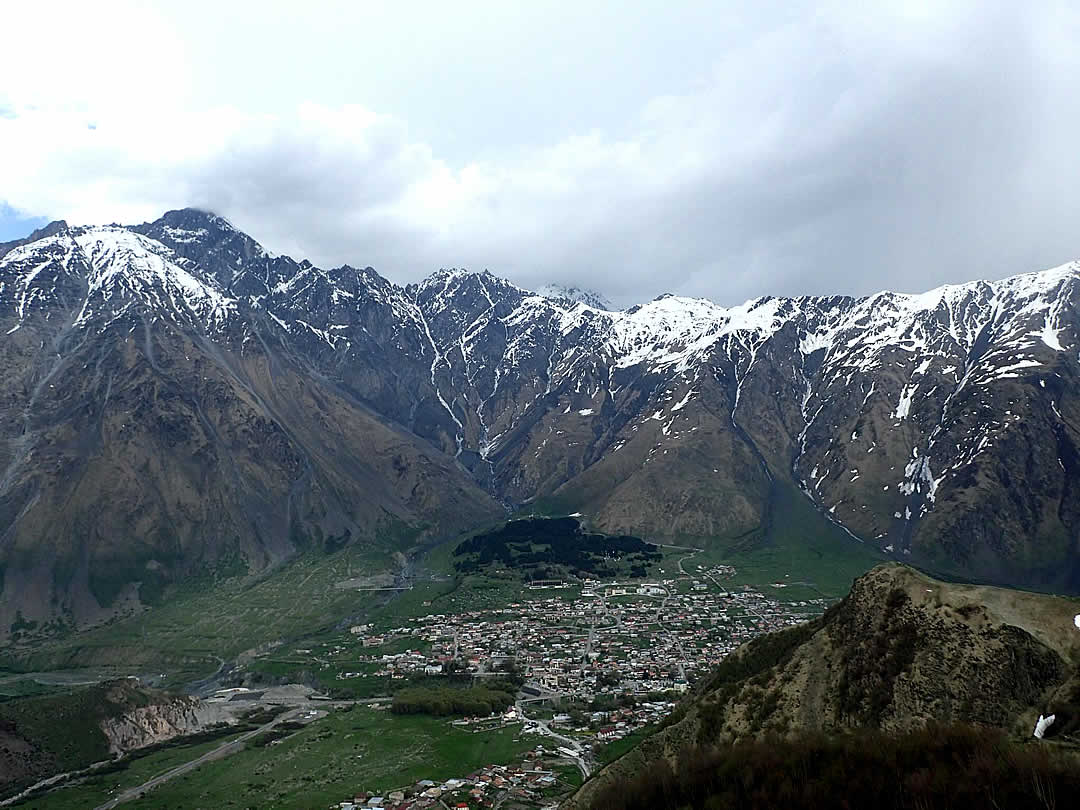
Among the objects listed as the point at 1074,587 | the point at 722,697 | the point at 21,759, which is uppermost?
the point at 722,697

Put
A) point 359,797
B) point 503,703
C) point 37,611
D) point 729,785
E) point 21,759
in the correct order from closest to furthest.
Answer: point 729,785
point 359,797
point 21,759
point 503,703
point 37,611

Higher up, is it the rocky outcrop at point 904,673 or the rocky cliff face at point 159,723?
the rocky outcrop at point 904,673

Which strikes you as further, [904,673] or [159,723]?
[159,723]

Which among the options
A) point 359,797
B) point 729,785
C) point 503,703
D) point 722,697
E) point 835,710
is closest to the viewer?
point 729,785

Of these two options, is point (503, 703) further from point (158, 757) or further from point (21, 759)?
point (21, 759)

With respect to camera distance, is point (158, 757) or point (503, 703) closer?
point (158, 757)

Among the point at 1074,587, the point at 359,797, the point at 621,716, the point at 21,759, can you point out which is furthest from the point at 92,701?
the point at 1074,587

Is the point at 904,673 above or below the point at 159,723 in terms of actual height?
above

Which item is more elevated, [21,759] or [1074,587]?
[21,759]

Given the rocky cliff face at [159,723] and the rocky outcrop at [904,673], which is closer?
the rocky outcrop at [904,673]

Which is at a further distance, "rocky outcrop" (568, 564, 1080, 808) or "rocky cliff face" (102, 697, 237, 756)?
"rocky cliff face" (102, 697, 237, 756)

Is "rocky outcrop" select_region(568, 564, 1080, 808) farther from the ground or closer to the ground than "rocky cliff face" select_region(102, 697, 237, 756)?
farther from the ground
